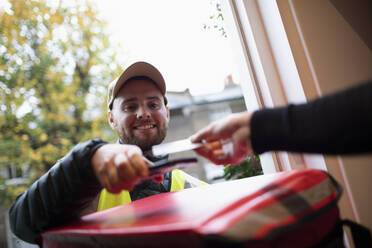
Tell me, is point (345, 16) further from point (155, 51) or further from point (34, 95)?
point (34, 95)

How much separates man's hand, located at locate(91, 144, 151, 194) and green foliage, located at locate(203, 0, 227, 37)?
3.22 feet

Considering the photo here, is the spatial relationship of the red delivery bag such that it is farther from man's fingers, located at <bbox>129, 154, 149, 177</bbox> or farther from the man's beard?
the man's beard

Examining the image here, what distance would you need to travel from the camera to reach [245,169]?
118 centimetres

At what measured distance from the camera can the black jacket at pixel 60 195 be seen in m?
0.57

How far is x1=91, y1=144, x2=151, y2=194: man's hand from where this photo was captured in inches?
19.2

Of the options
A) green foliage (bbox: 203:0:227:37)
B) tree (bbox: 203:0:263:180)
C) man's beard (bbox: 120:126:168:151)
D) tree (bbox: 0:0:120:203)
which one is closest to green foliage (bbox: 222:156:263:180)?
tree (bbox: 203:0:263:180)

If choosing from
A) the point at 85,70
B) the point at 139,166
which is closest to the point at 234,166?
the point at 139,166

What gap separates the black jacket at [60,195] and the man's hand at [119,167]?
4 centimetres

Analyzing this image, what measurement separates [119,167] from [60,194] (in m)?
0.22

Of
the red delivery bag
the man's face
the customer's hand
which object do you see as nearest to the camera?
the red delivery bag

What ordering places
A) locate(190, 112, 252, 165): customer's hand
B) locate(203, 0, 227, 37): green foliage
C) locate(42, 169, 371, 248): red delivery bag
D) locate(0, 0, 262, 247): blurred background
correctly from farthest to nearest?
1. locate(0, 0, 262, 247): blurred background
2. locate(203, 0, 227, 37): green foliage
3. locate(190, 112, 252, 165): customer's hand
4. locate(42, 169, 371, 248): red delivery bag

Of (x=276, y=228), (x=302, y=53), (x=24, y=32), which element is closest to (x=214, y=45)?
(x=302, y=53)

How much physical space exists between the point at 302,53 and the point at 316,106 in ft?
1.59

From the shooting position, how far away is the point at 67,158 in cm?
59
